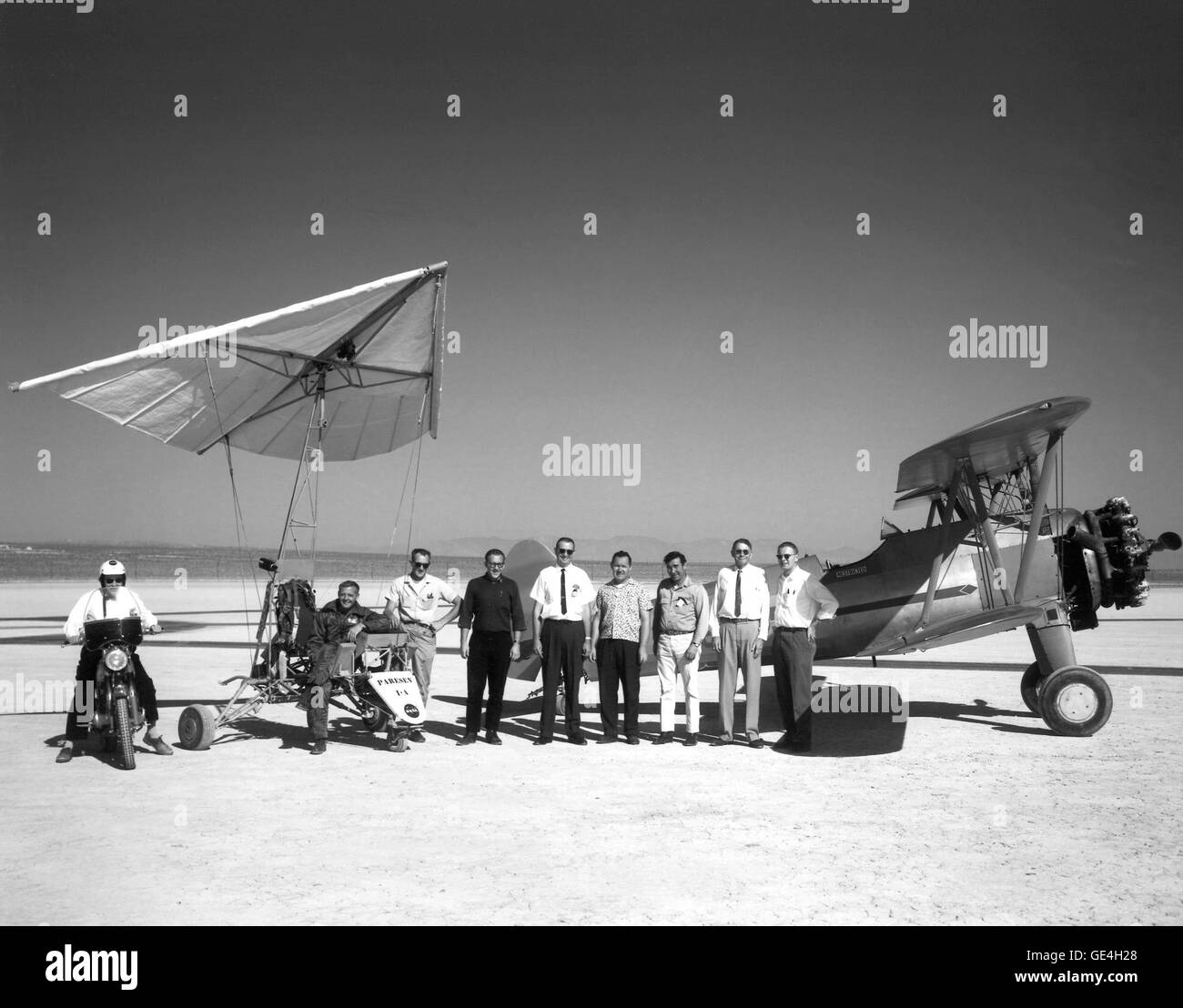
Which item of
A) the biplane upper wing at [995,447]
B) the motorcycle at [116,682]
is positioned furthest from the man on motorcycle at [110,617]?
the biplane upper wing at [995,447]

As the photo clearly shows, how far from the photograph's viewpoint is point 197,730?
8375mm

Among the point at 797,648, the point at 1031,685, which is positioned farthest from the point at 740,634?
the point at 1031,685

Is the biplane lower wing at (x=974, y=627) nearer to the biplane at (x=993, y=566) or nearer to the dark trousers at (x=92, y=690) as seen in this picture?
the biplane at (x=993, y=566)

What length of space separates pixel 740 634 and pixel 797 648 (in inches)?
23.6

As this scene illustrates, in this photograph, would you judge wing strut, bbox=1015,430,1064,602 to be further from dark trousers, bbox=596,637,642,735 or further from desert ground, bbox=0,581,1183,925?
dark trousers, bbox=596,637,642,735

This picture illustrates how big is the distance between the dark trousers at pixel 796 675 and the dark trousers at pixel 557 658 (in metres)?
1.99

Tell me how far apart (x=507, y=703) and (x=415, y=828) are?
6569 millimetres

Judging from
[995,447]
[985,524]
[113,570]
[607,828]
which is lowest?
[607,828]

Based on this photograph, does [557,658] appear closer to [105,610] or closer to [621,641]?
[621,641]

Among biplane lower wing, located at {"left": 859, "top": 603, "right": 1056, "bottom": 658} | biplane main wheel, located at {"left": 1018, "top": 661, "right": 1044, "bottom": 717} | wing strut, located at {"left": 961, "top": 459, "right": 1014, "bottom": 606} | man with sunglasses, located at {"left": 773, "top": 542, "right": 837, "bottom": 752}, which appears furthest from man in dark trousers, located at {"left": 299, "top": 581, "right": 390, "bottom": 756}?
biplane main wheel, located at {"left": 1018, "top": 661, "right": 1044, "bottom": 717}

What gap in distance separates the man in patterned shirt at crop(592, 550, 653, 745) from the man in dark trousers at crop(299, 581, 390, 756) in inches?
86.6

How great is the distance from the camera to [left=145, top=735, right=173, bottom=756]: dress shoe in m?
8.09

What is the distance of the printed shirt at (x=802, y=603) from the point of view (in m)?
8.41
